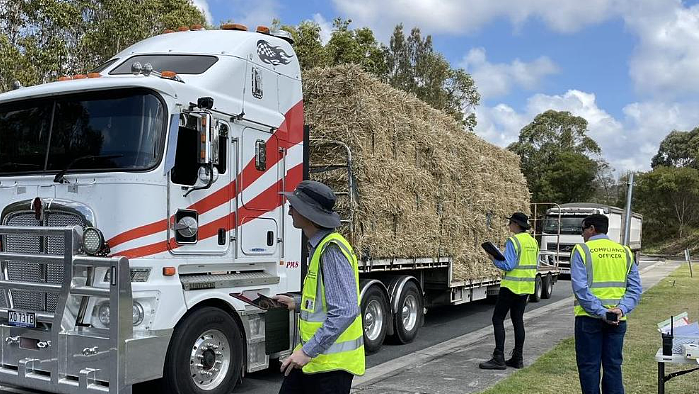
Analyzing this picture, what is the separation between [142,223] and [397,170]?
486cm

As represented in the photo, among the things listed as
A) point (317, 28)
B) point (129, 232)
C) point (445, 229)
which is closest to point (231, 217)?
point (129, 232)

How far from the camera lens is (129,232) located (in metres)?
5.30

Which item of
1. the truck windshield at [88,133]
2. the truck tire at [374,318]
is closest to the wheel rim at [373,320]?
the truck tire at [374,318]

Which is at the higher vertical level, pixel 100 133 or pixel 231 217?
pixel 100 133

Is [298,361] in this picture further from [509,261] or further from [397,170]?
[397,170]

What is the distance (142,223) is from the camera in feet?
17.6

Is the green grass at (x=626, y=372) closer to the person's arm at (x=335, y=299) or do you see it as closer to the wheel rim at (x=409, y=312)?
the wheel rim at (x=409, y=312)

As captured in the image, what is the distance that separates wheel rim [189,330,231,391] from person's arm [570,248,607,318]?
3296mm

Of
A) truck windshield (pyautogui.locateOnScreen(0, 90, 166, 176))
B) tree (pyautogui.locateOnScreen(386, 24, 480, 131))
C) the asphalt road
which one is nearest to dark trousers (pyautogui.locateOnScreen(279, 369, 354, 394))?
truck windshield (pyautogui.locateOnScreen(0, 90, 166, 176))

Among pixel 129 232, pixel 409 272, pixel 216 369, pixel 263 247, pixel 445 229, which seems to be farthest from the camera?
pixel 445 229

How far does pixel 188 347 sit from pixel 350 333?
9.01ft

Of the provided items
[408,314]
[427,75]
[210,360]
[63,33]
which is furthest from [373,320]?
[427,75]

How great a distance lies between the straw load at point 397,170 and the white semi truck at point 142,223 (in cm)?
191

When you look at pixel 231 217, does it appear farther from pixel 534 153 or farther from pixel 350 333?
pixel 534 153
